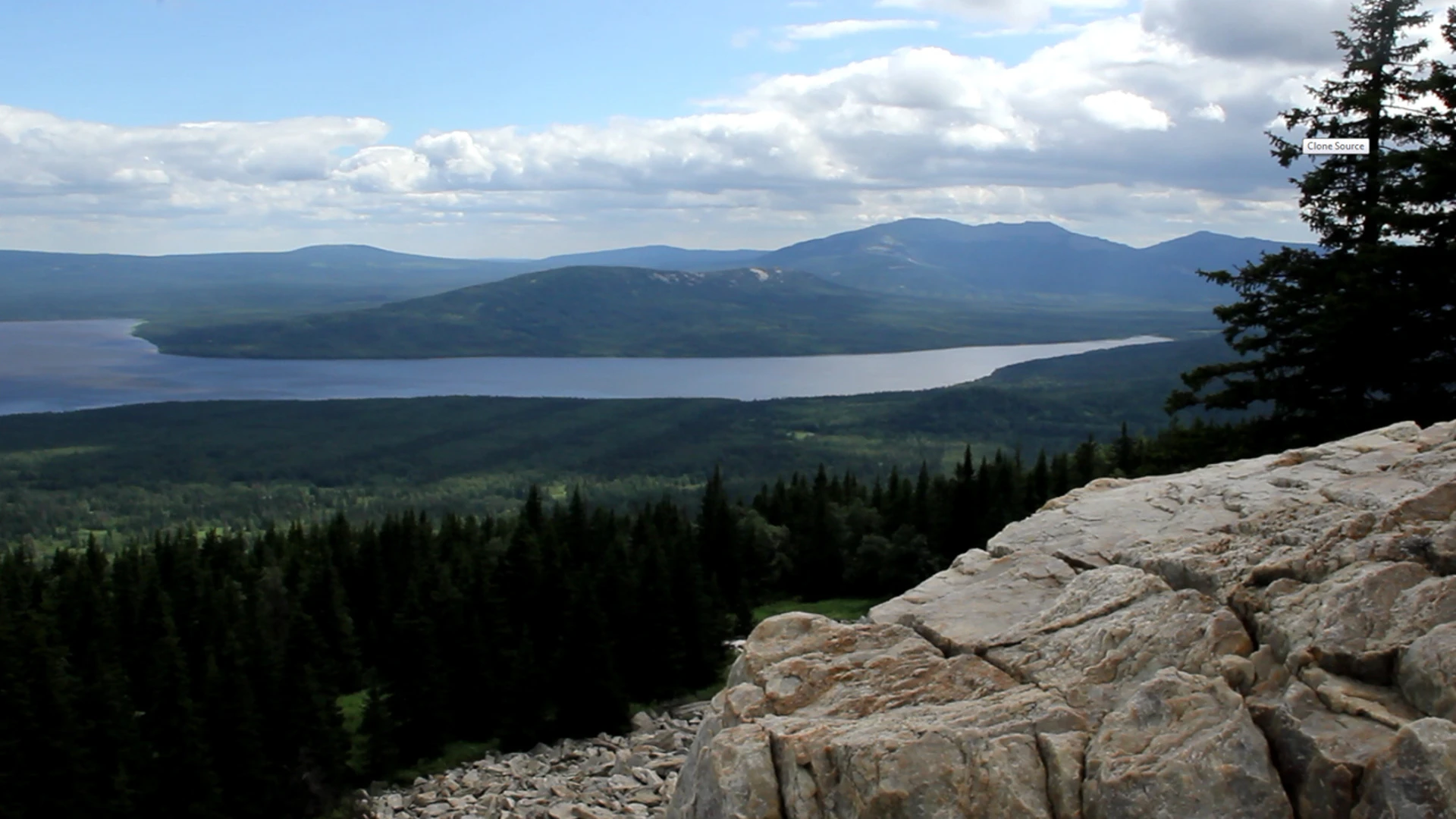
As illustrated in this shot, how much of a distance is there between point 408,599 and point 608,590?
1049 cm

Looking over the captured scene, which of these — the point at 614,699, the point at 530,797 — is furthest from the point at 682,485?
the point at 530,797

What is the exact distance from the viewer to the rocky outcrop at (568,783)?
29766 mm

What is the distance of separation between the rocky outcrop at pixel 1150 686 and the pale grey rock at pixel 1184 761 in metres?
0.02

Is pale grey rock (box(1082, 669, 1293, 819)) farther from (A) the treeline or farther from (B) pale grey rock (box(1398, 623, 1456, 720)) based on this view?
(A) the treeline

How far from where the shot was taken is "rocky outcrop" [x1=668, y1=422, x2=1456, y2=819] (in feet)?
30.4

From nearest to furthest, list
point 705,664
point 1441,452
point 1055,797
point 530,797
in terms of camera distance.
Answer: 1. point 1055,797
2. point 1441,452
3. point 530,797
4. point 705,664

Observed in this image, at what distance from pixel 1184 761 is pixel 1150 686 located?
0.88 metres

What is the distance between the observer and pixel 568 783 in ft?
116

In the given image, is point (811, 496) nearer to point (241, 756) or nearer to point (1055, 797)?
point (241, 756)

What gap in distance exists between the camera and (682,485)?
189m

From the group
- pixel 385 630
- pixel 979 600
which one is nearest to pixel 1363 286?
pixel 979 600

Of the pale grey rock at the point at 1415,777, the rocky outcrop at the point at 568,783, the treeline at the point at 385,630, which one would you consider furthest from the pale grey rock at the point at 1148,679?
the treeline at the point at 385,630

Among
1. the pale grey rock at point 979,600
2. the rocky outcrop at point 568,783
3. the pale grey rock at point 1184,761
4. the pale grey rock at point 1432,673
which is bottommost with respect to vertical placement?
the rocky outcrop at point 568,783

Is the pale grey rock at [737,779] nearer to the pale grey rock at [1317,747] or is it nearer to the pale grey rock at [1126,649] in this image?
the pale grey rock at [1126,649]
